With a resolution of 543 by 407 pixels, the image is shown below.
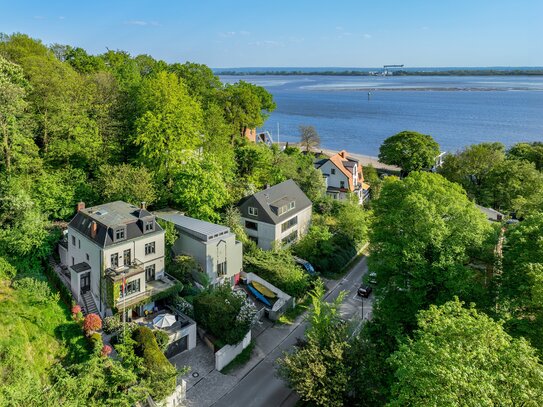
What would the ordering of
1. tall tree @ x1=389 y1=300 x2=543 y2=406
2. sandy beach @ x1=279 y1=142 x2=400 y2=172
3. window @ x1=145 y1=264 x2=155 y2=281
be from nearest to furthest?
1. tall tree @ x1=389 y1=300 x2=543 y2=406
2. window @ x1=145 y1=264 x2=155 y2=281
3. sandy beach @ x1=279 y1=142 x2=400 y2=172

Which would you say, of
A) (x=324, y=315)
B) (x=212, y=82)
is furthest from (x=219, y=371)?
(x=212, y=82)

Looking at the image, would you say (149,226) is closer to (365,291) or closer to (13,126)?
(13,126)

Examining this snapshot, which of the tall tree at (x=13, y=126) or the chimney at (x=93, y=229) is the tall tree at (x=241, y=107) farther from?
the chimney at (x=93, y=229)

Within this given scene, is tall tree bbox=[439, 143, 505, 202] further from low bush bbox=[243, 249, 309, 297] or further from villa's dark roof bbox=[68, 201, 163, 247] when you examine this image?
villa's dark roof bbox=[68, 201, 163, 247]

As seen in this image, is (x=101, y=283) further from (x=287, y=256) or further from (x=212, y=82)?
(x=212, y=82)

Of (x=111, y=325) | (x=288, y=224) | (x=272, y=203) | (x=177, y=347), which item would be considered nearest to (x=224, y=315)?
(x=177, y=347)

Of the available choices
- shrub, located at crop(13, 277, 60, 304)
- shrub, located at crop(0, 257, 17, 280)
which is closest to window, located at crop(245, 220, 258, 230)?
shrub, located at crop(13, 277, 60, 304)
